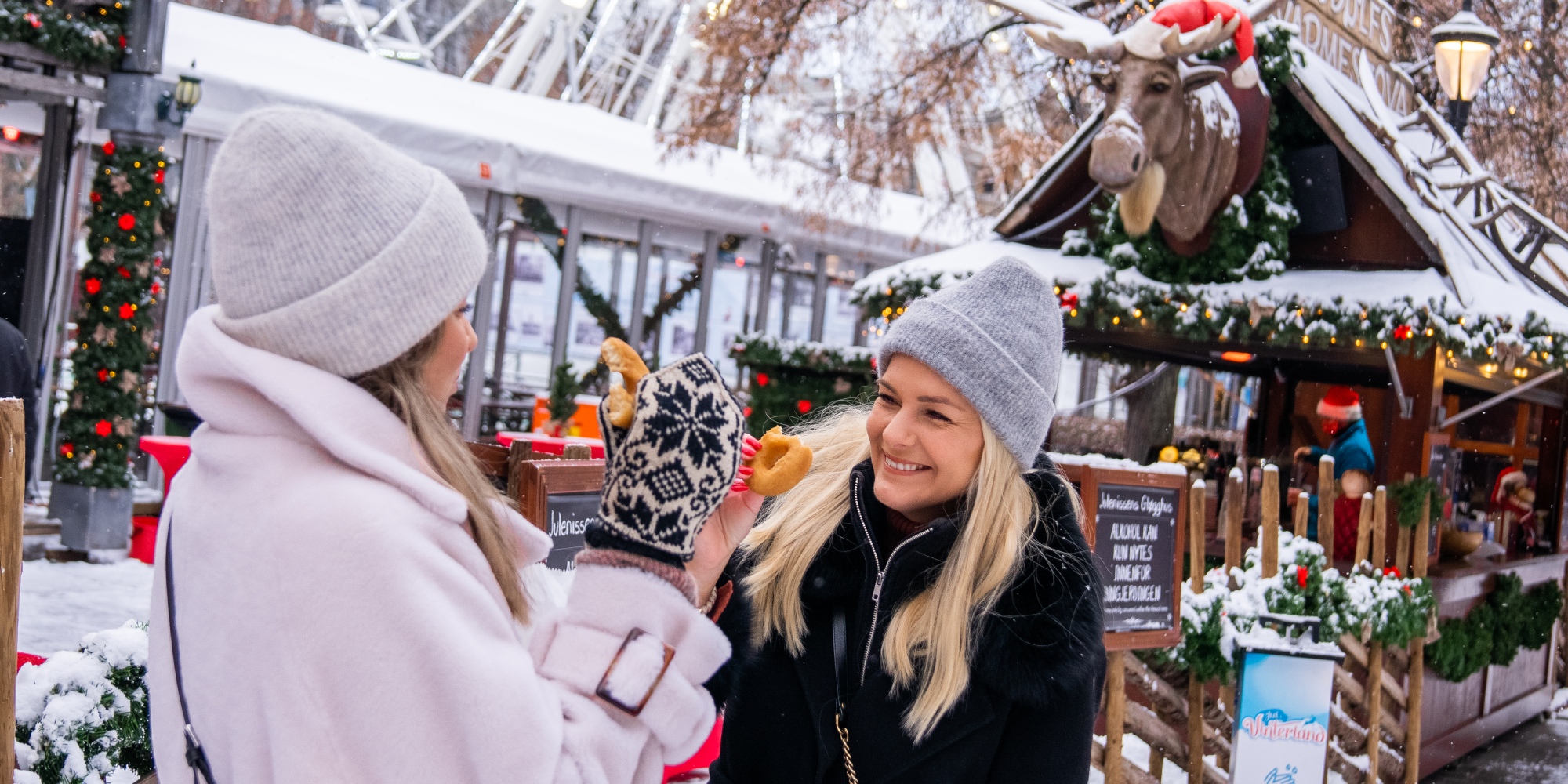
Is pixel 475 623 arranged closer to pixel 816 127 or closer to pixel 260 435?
pixel 260 435

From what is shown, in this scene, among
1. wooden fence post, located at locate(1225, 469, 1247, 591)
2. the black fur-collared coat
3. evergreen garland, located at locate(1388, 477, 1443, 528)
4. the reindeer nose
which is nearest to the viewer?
the black fur-collared coat

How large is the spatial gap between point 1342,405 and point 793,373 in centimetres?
592

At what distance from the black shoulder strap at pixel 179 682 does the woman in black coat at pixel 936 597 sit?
97cm

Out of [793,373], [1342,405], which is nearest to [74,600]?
[793,373]

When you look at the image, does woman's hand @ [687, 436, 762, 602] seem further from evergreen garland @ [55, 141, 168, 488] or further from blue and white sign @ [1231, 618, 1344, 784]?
evergreen garland @ [55, 141, 168, 488]

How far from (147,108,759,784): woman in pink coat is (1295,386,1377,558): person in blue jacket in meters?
6.01

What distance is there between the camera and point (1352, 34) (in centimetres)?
902

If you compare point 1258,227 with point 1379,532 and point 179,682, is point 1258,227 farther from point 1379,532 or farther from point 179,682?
point 179,682

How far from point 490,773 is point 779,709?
104cm

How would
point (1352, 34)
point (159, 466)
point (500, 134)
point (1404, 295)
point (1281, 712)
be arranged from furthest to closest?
point (500, 134) → point (1352, 34) → point (159, 466) → point (1404, 295) → point (1281, 712)

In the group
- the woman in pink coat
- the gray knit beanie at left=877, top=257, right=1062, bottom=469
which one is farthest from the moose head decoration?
the woman in pink coat

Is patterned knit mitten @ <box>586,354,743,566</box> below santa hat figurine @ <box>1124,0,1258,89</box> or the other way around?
below

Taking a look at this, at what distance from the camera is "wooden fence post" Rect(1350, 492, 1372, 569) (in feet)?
20.5

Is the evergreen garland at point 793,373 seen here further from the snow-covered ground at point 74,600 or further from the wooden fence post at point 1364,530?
the wooden fence post at point 1364,530
